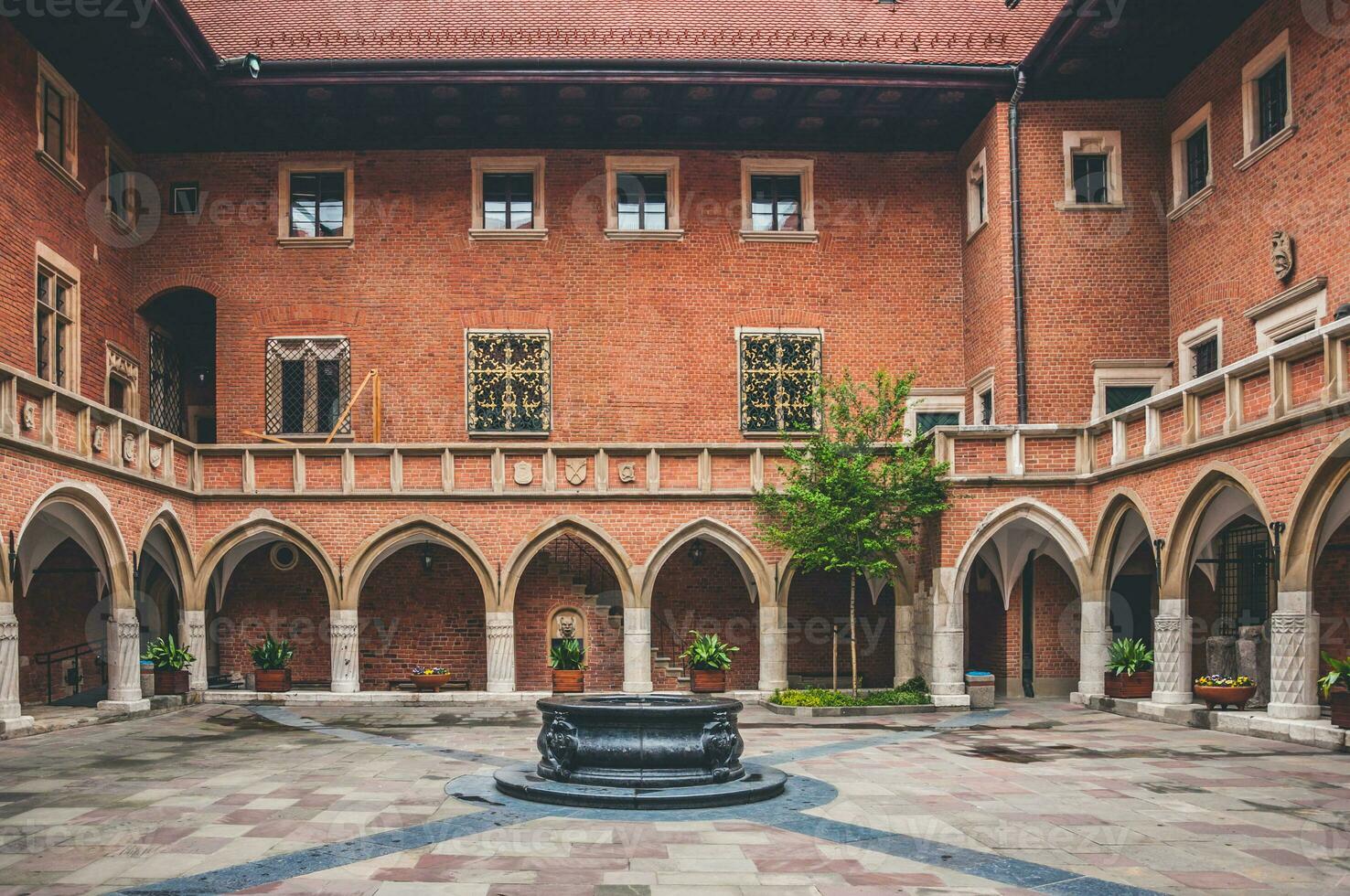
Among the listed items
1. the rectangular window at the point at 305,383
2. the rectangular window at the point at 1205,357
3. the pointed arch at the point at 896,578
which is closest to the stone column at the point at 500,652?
the pointed arch at the point at 896,578

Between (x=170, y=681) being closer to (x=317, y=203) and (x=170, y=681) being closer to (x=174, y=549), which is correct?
(x=174, y=549)

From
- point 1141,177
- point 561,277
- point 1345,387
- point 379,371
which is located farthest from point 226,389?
point 1345,387

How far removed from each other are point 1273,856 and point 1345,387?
747 cm

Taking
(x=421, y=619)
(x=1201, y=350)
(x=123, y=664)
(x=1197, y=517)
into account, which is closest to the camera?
(x=1197, y=517)

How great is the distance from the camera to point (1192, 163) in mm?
23406

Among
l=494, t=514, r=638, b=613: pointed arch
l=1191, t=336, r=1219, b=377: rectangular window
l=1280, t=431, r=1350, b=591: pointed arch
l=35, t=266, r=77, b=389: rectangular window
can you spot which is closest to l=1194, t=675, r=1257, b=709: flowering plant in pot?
l=1280, t=431, r=1350, b=591: pointed arch

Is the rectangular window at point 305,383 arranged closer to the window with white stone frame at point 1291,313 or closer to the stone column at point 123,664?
the stone column at point 123,664

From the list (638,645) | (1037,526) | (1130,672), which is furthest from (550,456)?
(1130,672)

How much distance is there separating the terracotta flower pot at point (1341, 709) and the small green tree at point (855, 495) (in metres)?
7.18

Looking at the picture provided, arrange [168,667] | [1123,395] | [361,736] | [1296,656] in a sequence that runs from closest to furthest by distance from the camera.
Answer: [1296,656], [361,736], [168,667], [1123,395]

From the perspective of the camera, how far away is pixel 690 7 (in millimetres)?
27578

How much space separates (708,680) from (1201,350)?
10672 mm

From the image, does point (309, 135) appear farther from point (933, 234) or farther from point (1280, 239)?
point (1280, 239)

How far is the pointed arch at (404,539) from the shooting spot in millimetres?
23391
